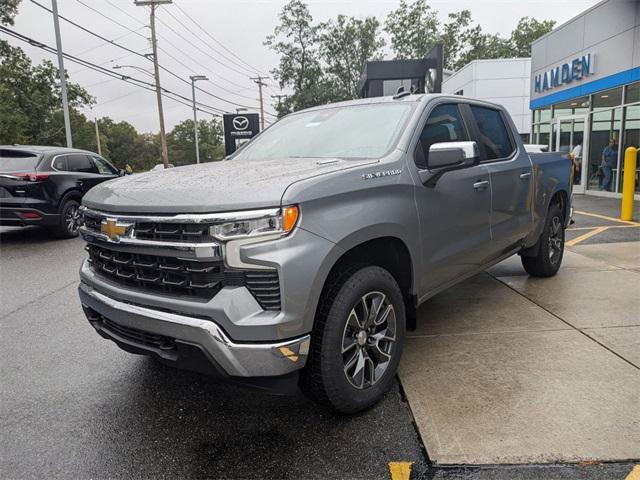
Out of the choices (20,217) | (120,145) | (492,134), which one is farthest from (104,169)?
(120,145)

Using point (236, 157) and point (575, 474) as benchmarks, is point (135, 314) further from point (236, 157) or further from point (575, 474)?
point (575, 474)

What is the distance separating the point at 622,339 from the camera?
3787 millimetres

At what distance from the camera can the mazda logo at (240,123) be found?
23947 millimetres

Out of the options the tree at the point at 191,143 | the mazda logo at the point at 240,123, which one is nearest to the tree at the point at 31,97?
the mazda logo at the point at 240,123

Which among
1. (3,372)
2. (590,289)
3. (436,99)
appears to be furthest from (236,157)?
(590,289)

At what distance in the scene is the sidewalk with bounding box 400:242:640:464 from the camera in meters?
2.52

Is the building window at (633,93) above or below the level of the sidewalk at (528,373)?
above

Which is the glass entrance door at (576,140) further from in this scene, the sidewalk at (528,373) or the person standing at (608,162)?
the sidewalk at (528,373)

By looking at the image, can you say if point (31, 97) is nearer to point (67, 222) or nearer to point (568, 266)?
point (67, 222)

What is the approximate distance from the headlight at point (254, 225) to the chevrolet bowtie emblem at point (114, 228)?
22.9 inches

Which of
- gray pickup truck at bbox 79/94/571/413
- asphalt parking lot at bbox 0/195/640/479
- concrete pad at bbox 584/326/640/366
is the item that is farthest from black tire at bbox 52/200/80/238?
concrete pad at bbox 584/326/640/366

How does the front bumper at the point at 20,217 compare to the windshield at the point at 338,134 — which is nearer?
the windshield at the point at 338,134

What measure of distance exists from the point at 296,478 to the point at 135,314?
1.15 metres

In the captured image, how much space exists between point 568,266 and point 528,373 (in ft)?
11.6
